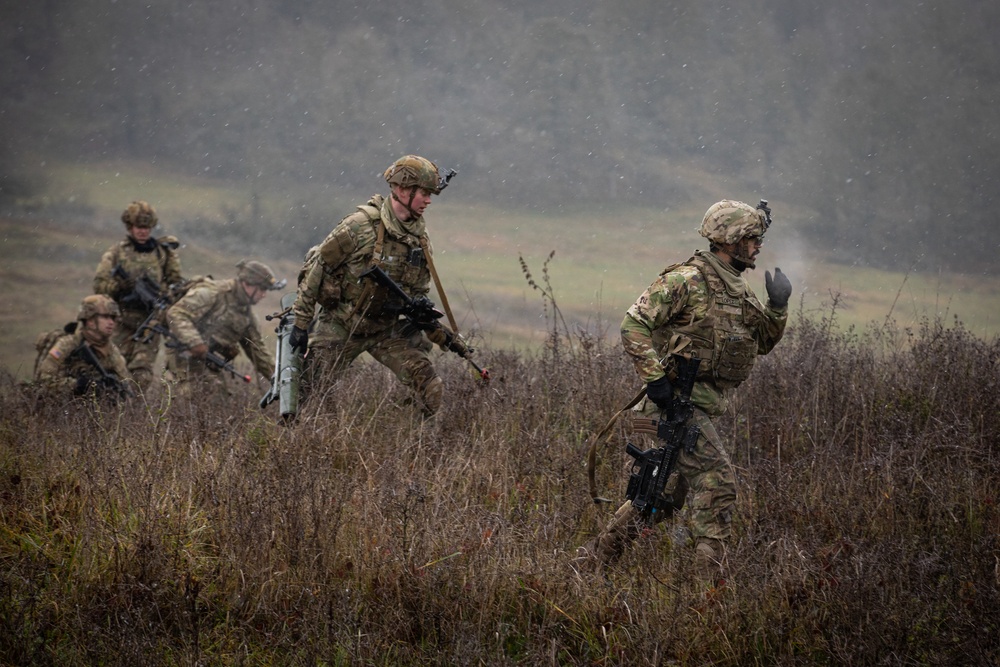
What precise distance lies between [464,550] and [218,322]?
612 centimetres

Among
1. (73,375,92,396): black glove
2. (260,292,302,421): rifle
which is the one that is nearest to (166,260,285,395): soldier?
(73,375,92,396): black glove

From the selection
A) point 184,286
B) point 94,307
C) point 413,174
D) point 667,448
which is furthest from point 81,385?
point 667,448

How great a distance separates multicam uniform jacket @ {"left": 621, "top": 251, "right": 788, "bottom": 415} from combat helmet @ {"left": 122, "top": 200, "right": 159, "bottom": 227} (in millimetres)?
6835

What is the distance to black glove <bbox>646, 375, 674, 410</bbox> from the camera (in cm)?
434

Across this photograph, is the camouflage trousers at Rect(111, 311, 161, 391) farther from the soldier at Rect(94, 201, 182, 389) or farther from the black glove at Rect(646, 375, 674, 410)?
the black glove at Rect(646, 375, 674, 410)

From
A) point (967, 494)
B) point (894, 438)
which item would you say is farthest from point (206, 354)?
point (967, 494)

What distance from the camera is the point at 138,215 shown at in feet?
31.6

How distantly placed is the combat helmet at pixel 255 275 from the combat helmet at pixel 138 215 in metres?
1.11

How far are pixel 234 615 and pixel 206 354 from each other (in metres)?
5.58

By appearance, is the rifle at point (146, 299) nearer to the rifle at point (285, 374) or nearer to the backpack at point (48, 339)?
the backpack at point (48, 339)

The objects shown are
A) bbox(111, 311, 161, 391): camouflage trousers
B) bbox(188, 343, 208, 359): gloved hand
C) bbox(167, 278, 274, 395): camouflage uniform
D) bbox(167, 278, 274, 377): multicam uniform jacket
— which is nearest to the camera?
bbox(188, 343, 208, 359): gloved hand

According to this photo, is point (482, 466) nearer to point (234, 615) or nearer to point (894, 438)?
point (234, 615)

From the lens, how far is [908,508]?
475cm

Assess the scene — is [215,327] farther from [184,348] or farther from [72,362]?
[72,362]
